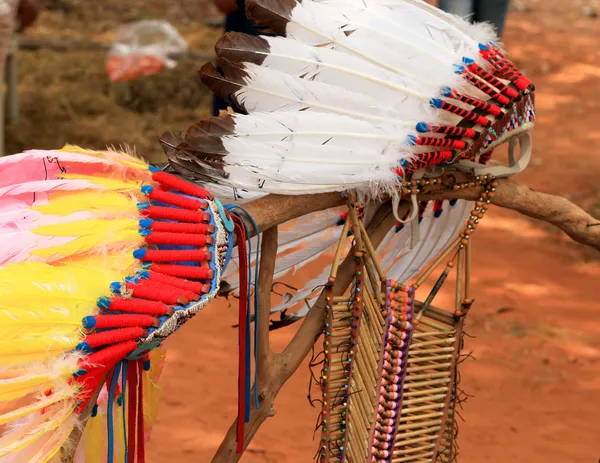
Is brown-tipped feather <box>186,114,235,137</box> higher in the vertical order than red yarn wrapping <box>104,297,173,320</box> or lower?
higher

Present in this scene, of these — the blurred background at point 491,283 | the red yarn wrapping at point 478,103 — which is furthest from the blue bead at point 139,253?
the blurred background at point 491,283

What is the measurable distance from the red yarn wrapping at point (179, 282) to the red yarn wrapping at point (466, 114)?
0.40m

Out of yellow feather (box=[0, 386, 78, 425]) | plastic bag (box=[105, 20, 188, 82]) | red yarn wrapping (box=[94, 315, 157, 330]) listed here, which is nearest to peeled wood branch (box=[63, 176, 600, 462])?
red yarn wrapping (box=[94, 315, 157, 330])

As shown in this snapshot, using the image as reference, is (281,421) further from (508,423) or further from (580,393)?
(580,393)

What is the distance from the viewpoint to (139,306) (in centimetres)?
90

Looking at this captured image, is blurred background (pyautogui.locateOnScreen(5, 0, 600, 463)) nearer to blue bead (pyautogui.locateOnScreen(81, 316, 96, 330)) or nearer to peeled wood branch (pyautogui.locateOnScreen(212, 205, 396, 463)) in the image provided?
peeled wood branch (pyautogui.locateOnScreen(212, 205, 396, 463))

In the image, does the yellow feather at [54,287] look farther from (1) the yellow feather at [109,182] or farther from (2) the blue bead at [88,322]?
(1) the yellow feather at [109,182]

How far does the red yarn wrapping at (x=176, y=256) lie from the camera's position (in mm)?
927

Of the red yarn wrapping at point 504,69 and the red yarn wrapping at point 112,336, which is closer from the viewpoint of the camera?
the red yarn wrapping at point 112,336

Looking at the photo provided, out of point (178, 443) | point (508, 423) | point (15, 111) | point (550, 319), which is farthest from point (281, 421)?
point (15, 111)

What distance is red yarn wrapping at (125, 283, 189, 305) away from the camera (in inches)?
35.4

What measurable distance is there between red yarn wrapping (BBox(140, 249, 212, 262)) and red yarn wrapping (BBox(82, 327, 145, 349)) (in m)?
0.08

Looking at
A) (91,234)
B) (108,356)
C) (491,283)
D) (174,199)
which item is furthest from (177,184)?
(491,283)

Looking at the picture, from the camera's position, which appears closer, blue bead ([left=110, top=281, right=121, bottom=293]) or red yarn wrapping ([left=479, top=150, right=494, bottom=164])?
blue bead ([left=110, top=281, right=121, bottom=293])
